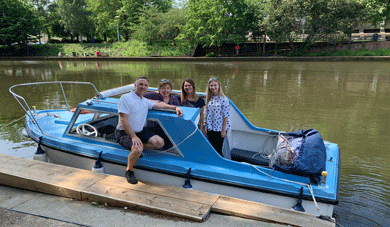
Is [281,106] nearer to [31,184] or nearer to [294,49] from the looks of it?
[31,184]

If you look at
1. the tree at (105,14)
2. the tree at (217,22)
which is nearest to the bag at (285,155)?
the tree at (217,22)

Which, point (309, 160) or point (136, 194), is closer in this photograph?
point (136, 194)

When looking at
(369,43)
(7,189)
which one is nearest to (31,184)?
(7,189)

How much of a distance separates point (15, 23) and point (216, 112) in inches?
1767

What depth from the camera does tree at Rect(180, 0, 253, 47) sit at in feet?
112

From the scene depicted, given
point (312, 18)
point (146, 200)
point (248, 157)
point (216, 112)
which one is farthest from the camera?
point (312, 18)

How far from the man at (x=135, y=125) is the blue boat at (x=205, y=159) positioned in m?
0.15

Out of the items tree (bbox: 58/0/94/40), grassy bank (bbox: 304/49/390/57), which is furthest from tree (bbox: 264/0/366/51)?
tree (bbox: 58/0/94/40)

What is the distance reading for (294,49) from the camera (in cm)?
3472

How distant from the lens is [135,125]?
4105 mm

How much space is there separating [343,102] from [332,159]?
25.5 feet

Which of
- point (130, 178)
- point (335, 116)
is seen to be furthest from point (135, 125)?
point (335, 116)

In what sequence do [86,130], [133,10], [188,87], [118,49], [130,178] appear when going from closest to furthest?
[130,178]
[188,87]
[86,130]
[118,49]
[133,10]

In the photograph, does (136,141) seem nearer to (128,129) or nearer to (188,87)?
(128,129)
